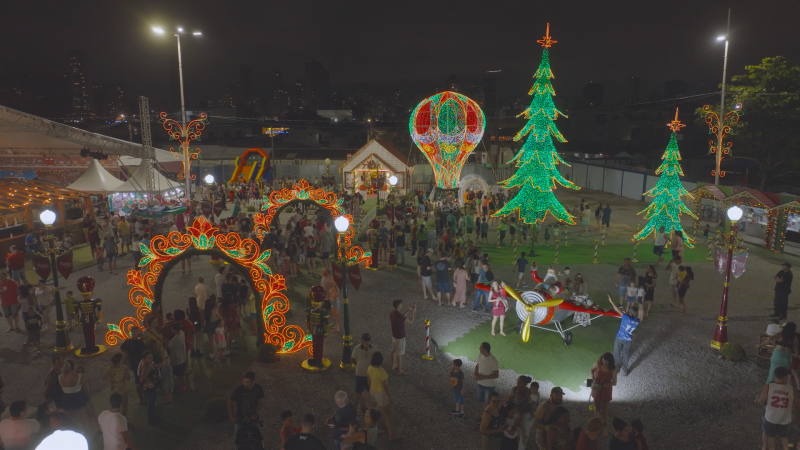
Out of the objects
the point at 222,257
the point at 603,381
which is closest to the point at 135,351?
the point at 222,257

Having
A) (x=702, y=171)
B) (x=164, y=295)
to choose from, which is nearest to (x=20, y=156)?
(x=164, y=295)

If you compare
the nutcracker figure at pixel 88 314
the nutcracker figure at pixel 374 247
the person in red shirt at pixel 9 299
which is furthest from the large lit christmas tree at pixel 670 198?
the person in red shirt at pixel 9 299

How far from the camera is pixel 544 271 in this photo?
17844 mm

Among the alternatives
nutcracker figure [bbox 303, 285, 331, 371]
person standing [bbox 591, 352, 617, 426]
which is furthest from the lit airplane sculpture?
nutcracker figure [bbox 303, 285, 331, 371]

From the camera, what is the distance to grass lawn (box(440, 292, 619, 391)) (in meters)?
Answer: 10.4

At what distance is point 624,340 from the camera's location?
9898 mm

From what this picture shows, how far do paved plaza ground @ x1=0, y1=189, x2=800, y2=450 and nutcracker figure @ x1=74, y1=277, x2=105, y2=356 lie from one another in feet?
1.21

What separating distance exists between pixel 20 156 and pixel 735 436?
3517 cm

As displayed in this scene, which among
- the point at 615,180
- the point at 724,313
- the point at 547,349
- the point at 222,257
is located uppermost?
the point at 615,180

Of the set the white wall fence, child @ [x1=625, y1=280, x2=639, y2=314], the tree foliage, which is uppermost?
the tree foliage

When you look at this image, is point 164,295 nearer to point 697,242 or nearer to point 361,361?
point 361,361

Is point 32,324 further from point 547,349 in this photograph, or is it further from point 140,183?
point 140,183

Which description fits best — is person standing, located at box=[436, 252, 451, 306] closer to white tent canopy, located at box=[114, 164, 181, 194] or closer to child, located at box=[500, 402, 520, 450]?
child, located at box=[500, 402, 520, 450]

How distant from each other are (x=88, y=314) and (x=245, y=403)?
5977 mm
